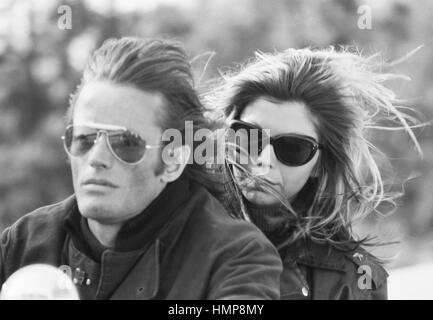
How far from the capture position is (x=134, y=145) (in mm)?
2363

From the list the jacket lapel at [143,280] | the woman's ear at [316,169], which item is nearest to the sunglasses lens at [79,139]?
the jacket lapel at [143,280]

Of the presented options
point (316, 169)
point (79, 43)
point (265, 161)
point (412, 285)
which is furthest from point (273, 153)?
point (79, 43)

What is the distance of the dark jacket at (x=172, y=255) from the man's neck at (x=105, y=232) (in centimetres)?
4

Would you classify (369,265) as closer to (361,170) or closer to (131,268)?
(361,170)

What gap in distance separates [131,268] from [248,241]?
A: 0.34 metres

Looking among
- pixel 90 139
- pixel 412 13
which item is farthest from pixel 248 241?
pixel 412 13

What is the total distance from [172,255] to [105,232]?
0.22 m

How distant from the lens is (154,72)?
7.99 ft

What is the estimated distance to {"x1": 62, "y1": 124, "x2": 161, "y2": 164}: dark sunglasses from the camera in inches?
91.9

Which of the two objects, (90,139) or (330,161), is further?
(330,161)

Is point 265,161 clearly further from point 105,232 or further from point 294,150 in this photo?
point 105,232

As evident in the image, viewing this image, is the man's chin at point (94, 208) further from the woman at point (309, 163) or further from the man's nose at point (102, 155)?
the woman at point (309, 163)

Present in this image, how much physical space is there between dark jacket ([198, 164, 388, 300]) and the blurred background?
4.52 m

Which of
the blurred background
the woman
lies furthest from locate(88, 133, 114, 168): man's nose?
the blurred background
